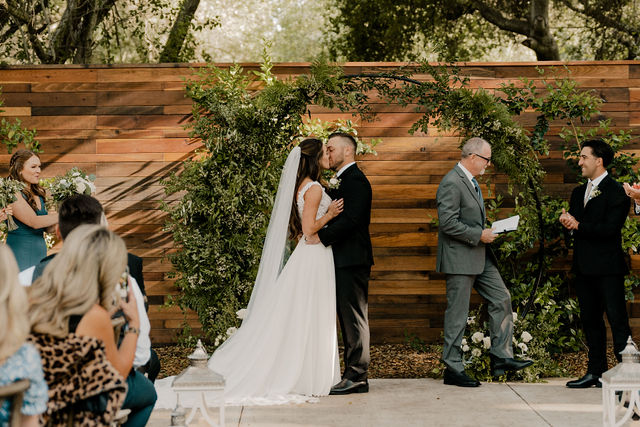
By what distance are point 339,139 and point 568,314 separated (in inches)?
99.4

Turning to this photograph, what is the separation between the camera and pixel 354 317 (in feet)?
17.3

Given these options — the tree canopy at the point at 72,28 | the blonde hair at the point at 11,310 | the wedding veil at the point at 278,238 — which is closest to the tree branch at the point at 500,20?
the tree canopy at the point at 72,28

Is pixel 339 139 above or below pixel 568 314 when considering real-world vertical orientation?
above

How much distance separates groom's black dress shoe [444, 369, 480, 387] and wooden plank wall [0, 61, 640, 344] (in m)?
1.30

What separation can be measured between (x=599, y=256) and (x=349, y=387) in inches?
76.7

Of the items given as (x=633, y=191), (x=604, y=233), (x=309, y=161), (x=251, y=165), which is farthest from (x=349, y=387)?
(x=633, y=191)

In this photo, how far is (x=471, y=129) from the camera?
5855 mm

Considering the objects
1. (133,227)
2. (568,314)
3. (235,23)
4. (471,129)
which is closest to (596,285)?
(568,314)

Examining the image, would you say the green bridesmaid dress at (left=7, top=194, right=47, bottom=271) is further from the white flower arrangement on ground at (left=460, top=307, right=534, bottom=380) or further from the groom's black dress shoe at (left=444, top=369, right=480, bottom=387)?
the white flower arrangement on ground at (left=460, top=307, right=534, bottom=380)

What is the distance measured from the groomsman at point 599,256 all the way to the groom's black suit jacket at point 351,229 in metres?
1.39

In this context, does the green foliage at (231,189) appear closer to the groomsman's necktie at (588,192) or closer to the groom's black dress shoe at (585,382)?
the groomsman's necktie at (588,192)

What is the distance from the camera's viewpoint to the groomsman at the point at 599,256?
206 inches

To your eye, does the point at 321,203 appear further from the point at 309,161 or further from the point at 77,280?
the point at 77,280

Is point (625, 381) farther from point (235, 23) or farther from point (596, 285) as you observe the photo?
point (235, 23)
